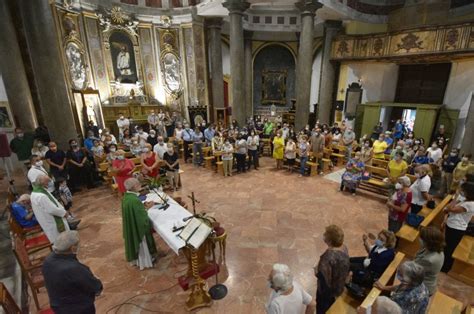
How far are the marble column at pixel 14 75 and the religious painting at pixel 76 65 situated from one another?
6.05 feet

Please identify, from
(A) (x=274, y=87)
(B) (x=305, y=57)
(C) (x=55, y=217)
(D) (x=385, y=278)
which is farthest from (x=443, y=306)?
(A) (x=274, y=87)

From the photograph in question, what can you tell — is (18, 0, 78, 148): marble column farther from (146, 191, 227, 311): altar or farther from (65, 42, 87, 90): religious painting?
(146, 191, 227, 311): altar

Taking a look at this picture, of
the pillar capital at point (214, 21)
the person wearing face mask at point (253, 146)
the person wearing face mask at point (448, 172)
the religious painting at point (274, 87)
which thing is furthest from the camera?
the religious painting at point (274, 87)

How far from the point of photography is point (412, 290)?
2248 mm

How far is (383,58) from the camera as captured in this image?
1139cm

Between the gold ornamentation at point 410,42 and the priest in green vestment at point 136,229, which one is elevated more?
the gold ornamentation at point 410,42

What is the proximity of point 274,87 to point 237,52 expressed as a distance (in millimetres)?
7606

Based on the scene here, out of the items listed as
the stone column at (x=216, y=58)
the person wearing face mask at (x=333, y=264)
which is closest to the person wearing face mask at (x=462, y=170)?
the person wearing face mask at (x=333, y=264)

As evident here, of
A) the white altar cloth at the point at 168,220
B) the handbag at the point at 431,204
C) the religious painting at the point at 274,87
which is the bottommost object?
the handbag at the point at 431,204

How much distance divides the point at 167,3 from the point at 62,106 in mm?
9405

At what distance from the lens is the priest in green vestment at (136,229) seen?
→ 12.3 feet

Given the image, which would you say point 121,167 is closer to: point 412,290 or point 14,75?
point 412,290

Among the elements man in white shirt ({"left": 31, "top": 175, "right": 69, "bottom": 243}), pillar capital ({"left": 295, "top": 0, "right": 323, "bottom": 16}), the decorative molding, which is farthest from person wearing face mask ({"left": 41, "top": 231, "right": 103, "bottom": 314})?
the decorative molding

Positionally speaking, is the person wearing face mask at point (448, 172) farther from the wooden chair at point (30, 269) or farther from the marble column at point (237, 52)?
the wooden chair at point (30, 269)
